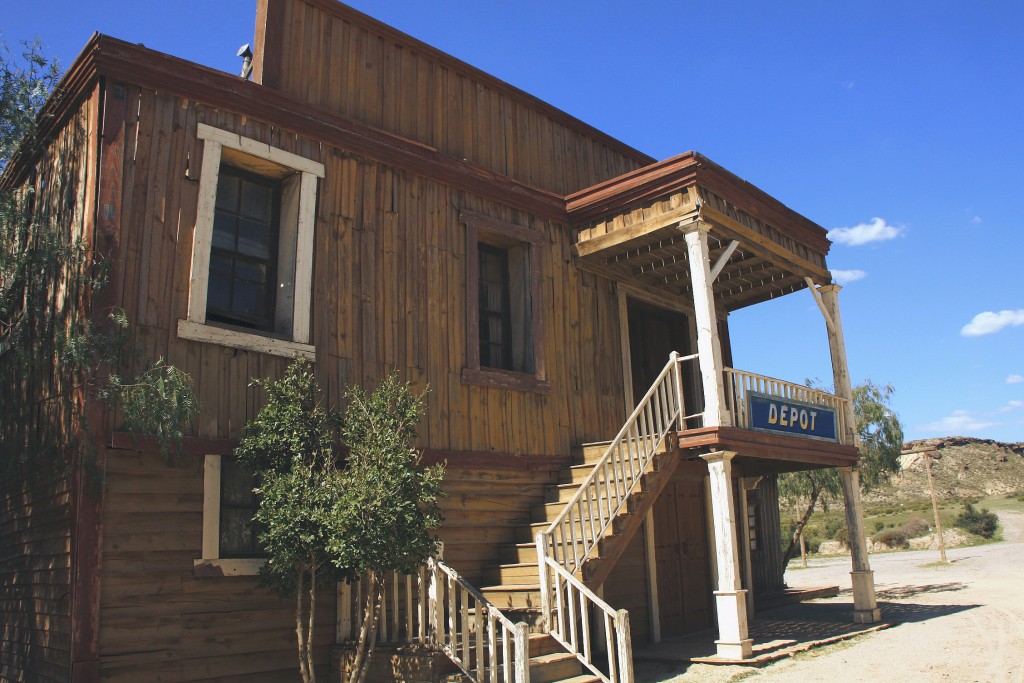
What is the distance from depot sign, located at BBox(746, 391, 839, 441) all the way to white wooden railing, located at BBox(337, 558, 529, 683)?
4865mm

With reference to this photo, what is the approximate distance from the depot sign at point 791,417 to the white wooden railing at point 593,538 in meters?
1.11

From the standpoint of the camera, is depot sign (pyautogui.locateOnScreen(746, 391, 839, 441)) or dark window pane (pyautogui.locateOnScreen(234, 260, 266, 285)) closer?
dark window pane (pyautogui.locateOnScreen(234, 260, 266, 285))

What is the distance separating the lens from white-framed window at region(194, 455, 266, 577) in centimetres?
745

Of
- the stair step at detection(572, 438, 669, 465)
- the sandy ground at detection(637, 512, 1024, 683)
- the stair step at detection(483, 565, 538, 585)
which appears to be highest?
the stair step at detection(572, 438, 669, 465)

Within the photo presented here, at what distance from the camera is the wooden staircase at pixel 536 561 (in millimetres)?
7926

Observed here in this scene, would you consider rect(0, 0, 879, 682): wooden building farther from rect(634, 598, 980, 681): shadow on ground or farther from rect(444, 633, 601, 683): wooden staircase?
rect(634, 598, 980, 681): shadow on ground

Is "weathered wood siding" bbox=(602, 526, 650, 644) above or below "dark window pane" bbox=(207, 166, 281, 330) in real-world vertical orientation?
below

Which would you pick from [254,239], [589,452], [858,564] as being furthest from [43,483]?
[858,564]

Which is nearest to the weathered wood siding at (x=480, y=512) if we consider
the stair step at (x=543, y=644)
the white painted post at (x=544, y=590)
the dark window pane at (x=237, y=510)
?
the white painted post at (x=544, y=590)

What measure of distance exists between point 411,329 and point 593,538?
315cm

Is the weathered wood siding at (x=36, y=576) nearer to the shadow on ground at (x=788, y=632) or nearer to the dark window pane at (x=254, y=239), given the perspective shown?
the dark window pane at (x=254, y=239)

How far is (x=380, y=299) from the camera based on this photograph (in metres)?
9.46

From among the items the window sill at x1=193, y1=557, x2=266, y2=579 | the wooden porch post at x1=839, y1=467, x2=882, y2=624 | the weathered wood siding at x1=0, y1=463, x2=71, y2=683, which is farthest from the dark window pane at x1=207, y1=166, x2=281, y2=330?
the wooden porch post at x1=839, y1=467, x2=882, y2=624

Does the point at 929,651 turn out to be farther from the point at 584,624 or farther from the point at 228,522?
the point at 228,522
